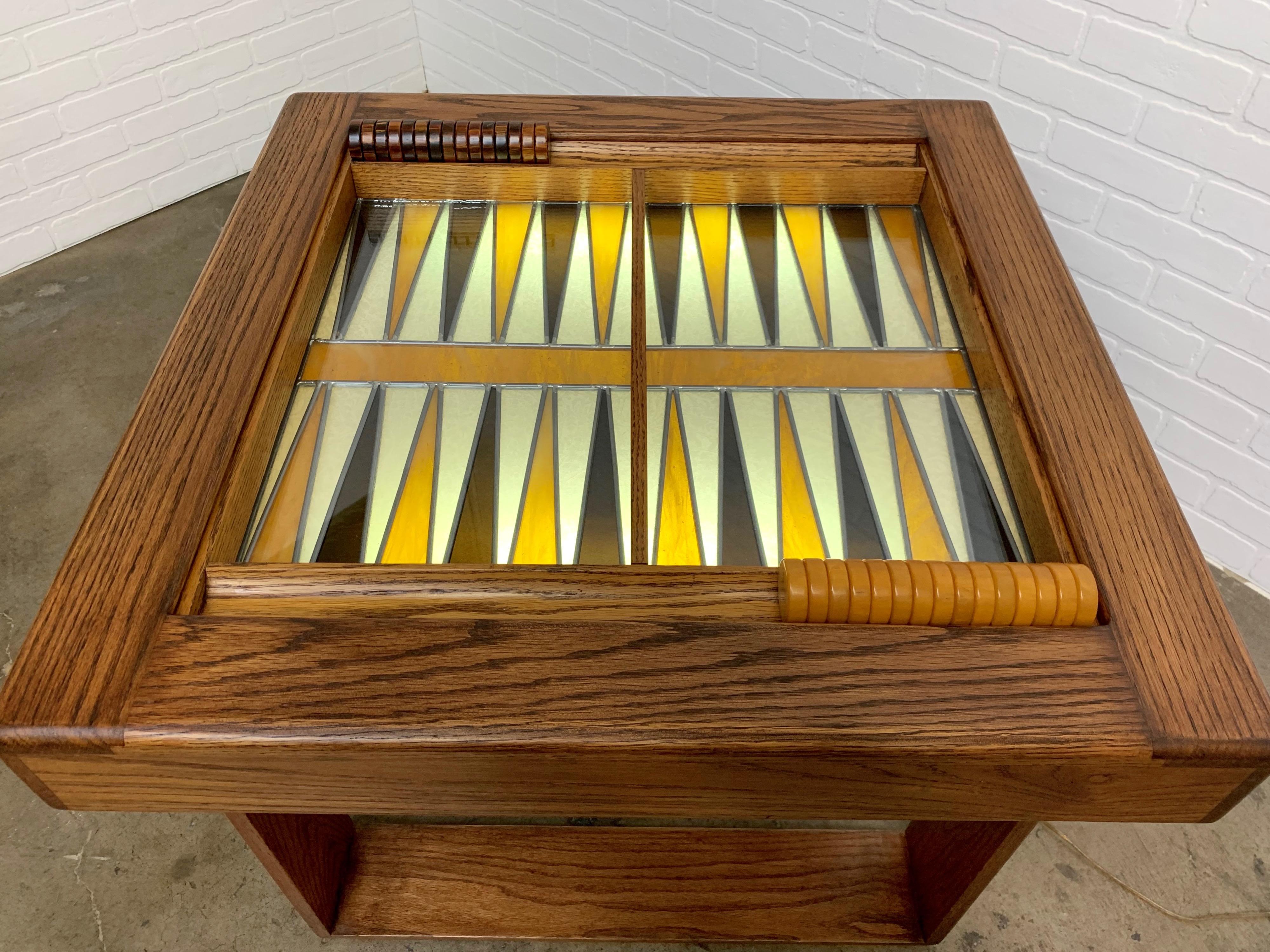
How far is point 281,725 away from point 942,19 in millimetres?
1833

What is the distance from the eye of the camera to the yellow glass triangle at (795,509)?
102 cm

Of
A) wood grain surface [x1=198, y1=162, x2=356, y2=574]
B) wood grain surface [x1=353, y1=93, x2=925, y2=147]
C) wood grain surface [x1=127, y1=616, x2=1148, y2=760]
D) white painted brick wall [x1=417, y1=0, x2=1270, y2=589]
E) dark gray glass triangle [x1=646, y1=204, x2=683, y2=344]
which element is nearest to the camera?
wood grain surface [x1=127, y1=616, x2=1148, y2=760]

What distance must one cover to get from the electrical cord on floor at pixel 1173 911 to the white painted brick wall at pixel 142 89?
10.1 feet

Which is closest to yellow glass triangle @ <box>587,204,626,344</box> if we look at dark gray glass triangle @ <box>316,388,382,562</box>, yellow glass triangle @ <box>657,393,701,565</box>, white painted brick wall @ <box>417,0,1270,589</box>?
yellow glass triangle @ <box>657,393,701,565</box>

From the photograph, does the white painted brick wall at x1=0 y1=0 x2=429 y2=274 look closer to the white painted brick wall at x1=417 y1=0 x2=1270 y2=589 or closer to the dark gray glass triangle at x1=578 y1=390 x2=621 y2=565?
the white painted brick wall at x1=417 y1=0 x2=1270 y2=589

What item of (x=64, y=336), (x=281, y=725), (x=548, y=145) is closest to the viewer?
(x=281, y=725)

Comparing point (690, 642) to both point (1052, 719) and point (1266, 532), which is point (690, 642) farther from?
point (1266, 532)

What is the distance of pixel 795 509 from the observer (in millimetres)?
1063

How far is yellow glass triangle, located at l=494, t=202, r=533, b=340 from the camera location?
1304mm

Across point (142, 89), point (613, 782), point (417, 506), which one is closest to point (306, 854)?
point (417, 506)

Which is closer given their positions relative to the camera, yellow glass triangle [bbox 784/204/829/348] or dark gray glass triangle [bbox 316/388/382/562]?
dark gray glass triangle [bbox 316/388/382/562]

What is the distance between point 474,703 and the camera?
0.79 m

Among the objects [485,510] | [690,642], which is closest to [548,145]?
[485,510]

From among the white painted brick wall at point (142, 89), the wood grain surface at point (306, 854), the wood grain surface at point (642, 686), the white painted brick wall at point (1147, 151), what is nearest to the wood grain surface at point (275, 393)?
the wood grain surface at point (642, 686)
